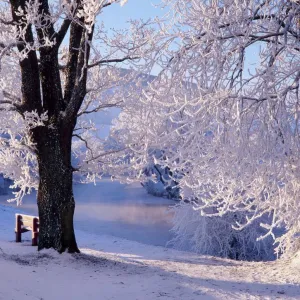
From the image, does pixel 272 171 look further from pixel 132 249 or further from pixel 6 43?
pixel 132 249

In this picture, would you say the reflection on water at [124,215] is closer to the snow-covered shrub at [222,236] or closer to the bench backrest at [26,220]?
the snow-covered shrub at [222,236]

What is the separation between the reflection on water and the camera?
22859 mm

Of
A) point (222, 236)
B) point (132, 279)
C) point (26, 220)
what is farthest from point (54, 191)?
point (222, 236)

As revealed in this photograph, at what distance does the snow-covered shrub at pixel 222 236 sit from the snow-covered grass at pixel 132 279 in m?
8.51

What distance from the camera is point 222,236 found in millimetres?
18312

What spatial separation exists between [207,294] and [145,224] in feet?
64.1

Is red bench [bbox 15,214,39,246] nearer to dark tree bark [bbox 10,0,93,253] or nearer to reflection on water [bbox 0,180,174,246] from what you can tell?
dark tree bark [bbox 10,0,93,253]

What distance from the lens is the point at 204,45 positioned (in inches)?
269

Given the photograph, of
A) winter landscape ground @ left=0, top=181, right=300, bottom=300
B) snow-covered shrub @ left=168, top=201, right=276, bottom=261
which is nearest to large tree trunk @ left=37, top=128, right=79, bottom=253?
winter landscape ground @ left=0, top=181, right=300, bottom=300

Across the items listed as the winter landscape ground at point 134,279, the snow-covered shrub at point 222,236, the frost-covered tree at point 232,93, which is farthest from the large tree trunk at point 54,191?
the snow-covered shrub at point 222,236

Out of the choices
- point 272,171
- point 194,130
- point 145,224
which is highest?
point 194,130

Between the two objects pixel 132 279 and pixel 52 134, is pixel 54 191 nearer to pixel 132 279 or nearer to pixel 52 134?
pixel 52 134

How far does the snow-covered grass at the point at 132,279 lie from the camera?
20.6 ft

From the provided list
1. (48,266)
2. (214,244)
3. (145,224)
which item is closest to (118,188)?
(145,224)
